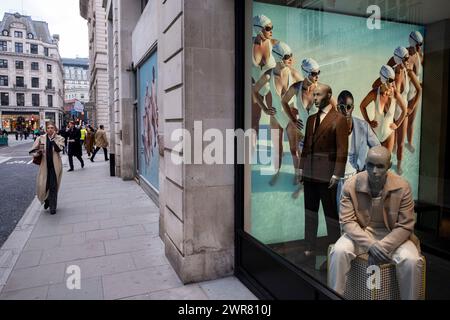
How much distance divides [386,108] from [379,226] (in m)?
2.49

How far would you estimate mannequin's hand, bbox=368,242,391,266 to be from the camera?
2568 millimetres

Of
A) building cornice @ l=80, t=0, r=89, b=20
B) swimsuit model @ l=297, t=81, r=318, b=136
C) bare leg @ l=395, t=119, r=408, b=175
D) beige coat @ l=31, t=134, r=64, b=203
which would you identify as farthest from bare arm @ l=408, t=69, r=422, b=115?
building cornice @ l=80, t=0, r=89, b=20

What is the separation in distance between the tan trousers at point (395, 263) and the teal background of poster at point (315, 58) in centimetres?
115

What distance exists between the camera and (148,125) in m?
9.63

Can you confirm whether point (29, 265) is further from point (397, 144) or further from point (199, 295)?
point (397, 144)

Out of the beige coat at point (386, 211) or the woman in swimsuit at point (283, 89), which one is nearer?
the beige coat at point (386, 211)

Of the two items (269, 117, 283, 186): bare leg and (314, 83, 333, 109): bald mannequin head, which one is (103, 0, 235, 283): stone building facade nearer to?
(269, 117, 283, 186): bare leg

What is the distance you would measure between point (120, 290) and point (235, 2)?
11.1 ft

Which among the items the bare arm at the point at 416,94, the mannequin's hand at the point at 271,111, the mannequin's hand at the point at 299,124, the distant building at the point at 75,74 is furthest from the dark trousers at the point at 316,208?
the distant building at the point at 75,74

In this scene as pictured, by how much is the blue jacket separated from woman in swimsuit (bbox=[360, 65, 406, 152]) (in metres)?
0.19

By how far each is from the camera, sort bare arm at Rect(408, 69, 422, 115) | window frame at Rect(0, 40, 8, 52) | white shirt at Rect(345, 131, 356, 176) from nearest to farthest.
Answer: white shirt at Rect(345, 131, 356, 176) → bare arm at Rect(408, 69, 422, 115) → window frame at Rect(0, 40, 8, 52)

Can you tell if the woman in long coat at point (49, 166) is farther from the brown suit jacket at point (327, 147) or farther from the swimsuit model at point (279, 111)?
the brown suit jacket at point (327, 147)

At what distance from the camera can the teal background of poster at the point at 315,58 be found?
154 inches

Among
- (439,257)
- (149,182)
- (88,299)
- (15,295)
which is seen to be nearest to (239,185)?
(88,299)
